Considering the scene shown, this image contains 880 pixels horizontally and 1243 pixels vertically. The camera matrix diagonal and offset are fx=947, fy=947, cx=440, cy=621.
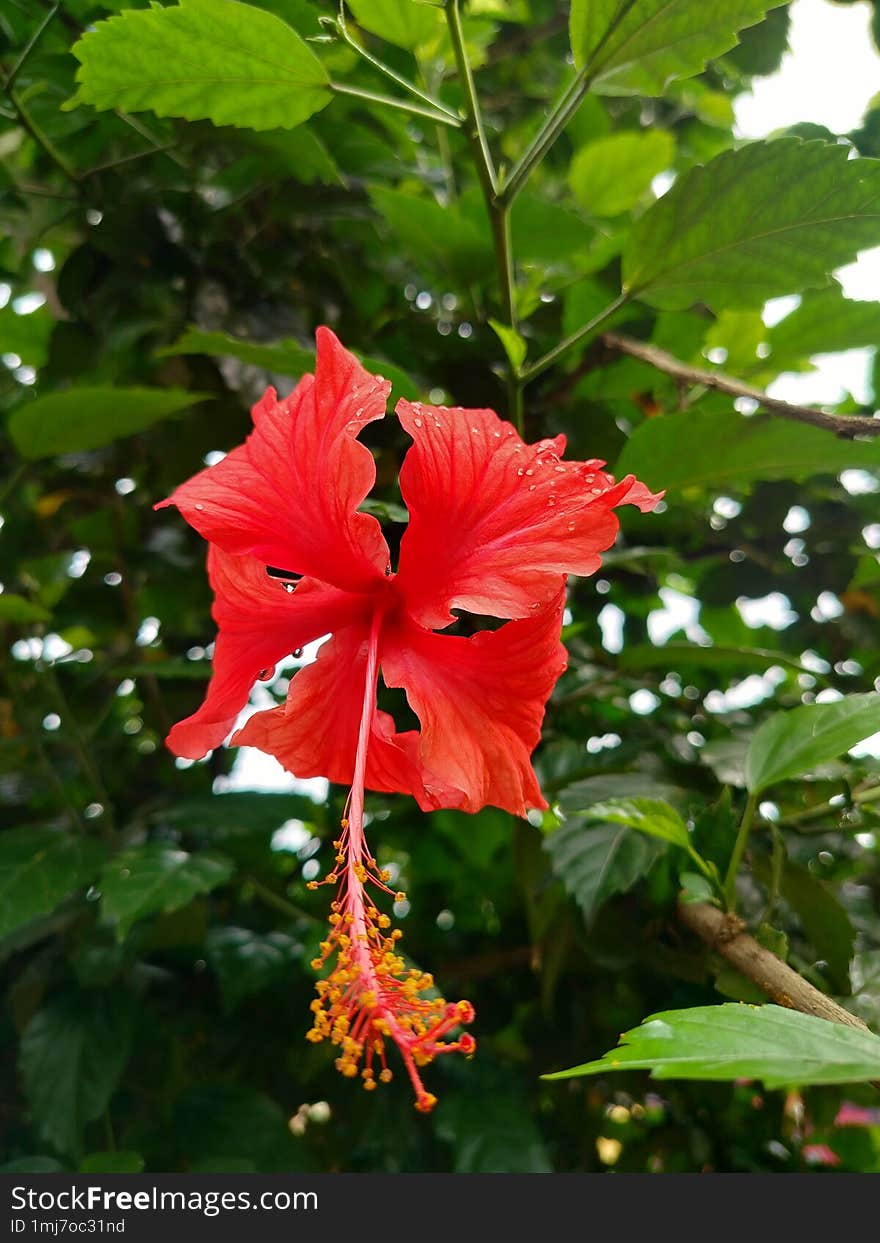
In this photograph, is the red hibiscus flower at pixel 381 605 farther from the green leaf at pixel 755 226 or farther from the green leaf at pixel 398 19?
the green leaf at pixel 398 19

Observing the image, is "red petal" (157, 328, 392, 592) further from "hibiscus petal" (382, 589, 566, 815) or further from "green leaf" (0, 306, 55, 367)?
"green leaf" (0, 306, 55, 367)

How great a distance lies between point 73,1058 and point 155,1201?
0.53 feet

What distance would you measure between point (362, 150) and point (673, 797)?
2.55ft

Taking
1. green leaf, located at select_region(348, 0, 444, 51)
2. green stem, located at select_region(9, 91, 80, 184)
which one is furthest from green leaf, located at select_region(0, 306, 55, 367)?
green leaf, located at select_region(348, 0, 444, 51)

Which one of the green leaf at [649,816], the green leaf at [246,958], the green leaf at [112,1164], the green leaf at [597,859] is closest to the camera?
the green leaf at [649,816]

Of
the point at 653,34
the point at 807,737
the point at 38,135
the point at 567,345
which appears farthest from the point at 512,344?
the point at 38,135

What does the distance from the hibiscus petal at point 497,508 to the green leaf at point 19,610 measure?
506 millimetres

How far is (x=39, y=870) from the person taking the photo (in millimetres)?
914

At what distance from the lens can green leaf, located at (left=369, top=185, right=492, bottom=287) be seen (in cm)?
91

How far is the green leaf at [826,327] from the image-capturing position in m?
0.93

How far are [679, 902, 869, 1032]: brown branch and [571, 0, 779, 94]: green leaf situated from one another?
66cm

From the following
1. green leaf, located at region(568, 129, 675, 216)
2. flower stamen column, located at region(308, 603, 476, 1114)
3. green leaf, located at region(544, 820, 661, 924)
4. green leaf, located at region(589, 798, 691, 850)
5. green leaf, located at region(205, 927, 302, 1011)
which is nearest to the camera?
flower stamen column, located at region(308, 603, 476, 1114)

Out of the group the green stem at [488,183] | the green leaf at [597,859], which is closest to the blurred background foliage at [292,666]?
the green leaf at [597,859]

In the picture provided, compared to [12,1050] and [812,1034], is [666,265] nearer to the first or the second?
[812,1034]
